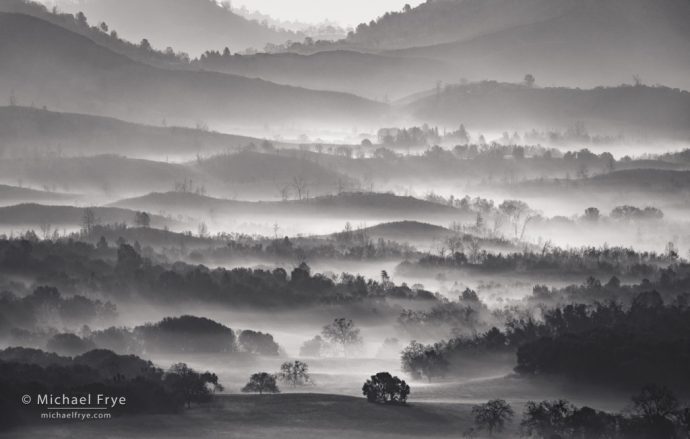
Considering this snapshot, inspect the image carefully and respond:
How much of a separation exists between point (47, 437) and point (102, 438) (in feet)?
19.0

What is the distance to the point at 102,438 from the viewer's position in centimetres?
19800

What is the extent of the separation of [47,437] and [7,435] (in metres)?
4.81

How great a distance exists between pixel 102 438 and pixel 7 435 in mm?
10235

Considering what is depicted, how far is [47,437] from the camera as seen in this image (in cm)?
19700

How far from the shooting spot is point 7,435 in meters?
199
